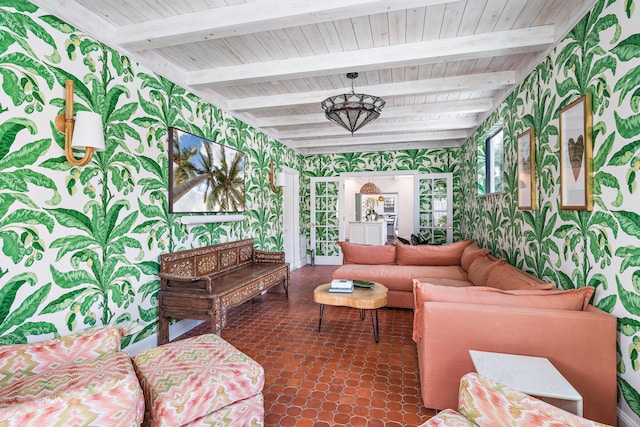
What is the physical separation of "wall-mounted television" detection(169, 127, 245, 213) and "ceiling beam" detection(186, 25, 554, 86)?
0.67 m

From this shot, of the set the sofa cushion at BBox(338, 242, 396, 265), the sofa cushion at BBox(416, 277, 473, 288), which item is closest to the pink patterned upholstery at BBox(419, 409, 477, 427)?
the sofa cushion at BBox(416, 277, 473, 288)

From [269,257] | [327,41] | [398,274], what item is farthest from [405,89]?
[269,257]

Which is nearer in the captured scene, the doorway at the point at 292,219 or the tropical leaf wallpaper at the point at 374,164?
the tropical leaf wallpaper at the point at 374,164

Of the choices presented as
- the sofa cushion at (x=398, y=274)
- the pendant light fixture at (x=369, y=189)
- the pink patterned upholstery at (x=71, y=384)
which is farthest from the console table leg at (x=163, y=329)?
the pendant light fixture at (x=369, y=189)

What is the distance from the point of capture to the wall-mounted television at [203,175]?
10.2 ft

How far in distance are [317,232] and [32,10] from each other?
237 inches

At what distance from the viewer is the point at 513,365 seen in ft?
5.32

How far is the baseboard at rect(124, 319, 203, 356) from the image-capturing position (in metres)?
2.67

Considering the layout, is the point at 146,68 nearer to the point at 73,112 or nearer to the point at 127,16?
the point at 127,16

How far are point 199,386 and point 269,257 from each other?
9.64 ft

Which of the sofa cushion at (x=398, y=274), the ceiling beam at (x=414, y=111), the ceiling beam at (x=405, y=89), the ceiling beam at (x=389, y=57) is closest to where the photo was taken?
the ceiling beam at (x=389, y=57)

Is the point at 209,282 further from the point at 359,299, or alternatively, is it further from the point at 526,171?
the point at 526,171

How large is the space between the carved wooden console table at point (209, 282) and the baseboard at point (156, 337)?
75mm

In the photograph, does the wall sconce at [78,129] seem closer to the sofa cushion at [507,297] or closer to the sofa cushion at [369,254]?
the sofa cushion at [507,297]
